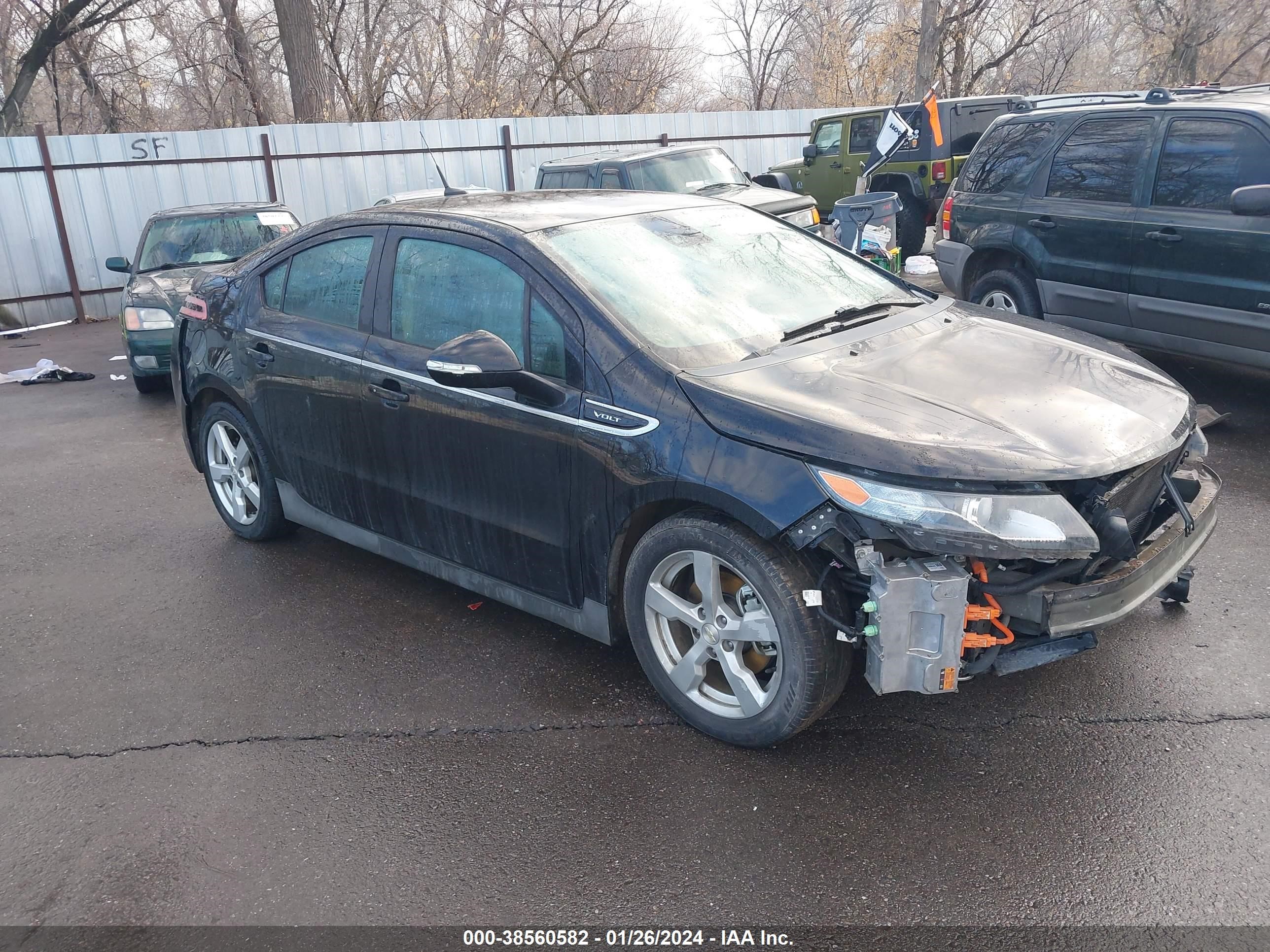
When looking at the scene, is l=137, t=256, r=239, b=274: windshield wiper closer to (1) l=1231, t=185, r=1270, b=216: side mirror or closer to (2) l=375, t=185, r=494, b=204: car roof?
(2) l=375, t=185, r=494, b=204: car roof

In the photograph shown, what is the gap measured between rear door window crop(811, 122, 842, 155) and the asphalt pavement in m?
12.0

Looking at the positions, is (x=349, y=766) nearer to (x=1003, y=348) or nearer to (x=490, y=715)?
(x=490, y=715)

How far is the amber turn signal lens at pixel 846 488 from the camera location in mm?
2822

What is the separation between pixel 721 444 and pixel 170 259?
8699 millimetres

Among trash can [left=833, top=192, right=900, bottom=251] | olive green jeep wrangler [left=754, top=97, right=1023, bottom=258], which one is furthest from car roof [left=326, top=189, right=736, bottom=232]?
olive green jeep wrangler [left=754, top=97, right=1023, bottom=258]

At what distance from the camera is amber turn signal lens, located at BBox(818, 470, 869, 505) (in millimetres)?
2822

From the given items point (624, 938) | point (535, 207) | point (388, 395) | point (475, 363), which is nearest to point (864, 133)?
point (535, 207)

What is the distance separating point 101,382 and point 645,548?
350 inches

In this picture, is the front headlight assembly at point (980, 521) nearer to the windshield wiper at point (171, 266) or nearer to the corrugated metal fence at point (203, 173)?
the windshield wiper at point (171, 266)

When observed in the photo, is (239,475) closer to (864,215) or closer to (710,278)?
(710,278)

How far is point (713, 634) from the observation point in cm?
323

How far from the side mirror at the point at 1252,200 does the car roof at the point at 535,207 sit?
3153 millimetres

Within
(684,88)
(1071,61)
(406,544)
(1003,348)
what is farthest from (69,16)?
(1071,61)

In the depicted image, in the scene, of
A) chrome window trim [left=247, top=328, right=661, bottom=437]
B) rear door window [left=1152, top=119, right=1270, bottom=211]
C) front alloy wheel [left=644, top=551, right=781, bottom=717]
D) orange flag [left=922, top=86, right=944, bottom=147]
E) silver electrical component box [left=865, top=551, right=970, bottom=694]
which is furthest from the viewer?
orange flag [left=922, top=86, right=944, bottom=147]
